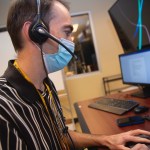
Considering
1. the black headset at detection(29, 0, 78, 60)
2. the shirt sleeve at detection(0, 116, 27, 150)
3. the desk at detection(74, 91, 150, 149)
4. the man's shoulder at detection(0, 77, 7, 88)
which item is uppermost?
the black headset at detection(29, 0, 78, 60)

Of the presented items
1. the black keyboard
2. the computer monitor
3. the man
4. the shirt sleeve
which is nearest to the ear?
the man

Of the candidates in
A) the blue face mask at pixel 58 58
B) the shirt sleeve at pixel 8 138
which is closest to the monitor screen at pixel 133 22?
the blue face mask at pixel 58 58

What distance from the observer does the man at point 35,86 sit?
0.74 metres

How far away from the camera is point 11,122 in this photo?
2.34 ft

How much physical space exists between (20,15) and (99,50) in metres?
3.13

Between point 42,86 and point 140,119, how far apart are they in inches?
20.1

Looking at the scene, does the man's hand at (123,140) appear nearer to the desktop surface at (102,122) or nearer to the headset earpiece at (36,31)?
the desktop surface at (102,122)

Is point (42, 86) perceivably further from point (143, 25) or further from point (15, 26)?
point (143, 25)

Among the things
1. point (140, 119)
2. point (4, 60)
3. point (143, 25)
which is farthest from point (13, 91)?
point (4, 60)

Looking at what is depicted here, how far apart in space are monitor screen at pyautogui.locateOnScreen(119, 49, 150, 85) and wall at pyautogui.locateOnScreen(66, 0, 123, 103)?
206 cm

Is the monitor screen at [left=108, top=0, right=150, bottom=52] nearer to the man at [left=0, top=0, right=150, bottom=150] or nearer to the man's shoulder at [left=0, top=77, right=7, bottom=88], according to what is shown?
the man at [left=0, top=0, right=150, bottom=150]

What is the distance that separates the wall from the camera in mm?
3920

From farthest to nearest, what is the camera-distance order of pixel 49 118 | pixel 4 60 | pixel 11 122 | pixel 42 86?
pixel 4 60 < pixel 42 86 < pixel 49 118 < pixel 11 122

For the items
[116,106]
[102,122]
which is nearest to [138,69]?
[116,106]
